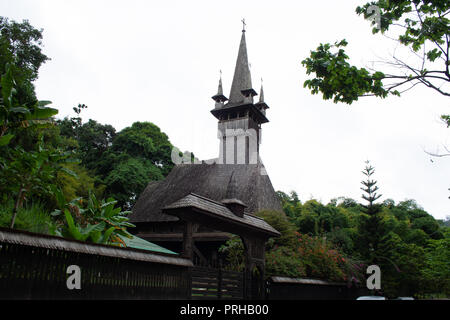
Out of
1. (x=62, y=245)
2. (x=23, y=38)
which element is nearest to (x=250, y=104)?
(x=23, y=38)

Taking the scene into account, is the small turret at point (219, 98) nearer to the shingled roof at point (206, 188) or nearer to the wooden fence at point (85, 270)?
the shingled roof at point (206, 188)

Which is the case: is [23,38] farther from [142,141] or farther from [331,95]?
[331,95]

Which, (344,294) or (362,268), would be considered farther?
(362,268)

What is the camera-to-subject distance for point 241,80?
1475 inches

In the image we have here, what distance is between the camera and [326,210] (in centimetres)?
3209

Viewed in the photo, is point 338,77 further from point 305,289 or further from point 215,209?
point 305,289

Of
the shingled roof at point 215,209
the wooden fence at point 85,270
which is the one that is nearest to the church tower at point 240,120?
the shingled roof at point 215,209

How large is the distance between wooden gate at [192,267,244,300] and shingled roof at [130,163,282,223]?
38.7 ft

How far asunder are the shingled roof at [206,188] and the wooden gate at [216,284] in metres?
11.8

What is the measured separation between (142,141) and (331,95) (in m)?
28.7

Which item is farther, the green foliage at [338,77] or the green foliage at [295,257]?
the green foliage at [295,257]

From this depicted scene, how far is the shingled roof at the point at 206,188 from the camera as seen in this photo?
22.5m

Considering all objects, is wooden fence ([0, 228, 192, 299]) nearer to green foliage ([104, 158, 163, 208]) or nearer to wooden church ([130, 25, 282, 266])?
wooden church ([130, 25, 282, 266])

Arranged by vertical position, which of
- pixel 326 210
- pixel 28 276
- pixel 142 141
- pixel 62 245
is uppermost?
pixel 142 141
